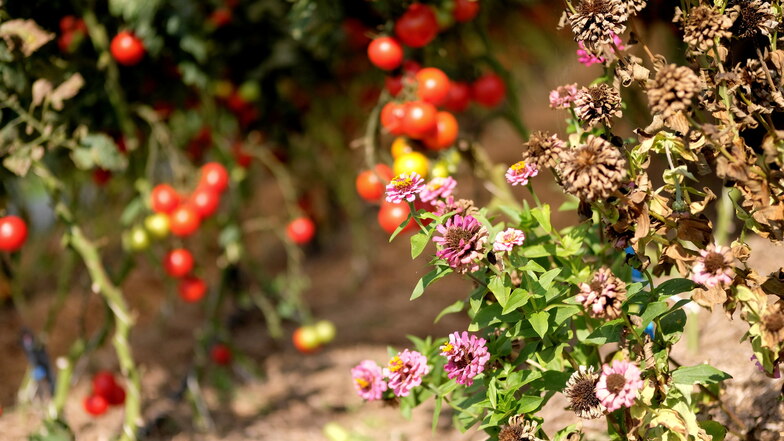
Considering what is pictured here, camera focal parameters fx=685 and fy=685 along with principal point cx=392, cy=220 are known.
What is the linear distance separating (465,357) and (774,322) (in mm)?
448

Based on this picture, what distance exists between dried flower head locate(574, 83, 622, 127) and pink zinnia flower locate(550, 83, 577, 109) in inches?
2.6

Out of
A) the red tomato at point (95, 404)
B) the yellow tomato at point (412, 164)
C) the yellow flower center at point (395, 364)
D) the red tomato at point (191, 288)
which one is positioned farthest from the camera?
the red tomato at point (191, 288)

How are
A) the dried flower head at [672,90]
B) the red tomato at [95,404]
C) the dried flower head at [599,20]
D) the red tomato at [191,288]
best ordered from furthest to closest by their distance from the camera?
the red tomato at [191,288] → the red tomato at [95,404] → the dried flower head at [599,20] → the dried flower head at [672,90]

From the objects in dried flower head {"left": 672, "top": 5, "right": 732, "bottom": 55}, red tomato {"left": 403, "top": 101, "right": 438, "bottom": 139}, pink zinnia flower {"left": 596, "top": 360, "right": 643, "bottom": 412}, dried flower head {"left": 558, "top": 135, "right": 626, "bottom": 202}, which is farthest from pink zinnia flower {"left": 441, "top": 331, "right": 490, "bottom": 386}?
red tomato {"left": 403, "top": 101, "right": 438, "bottom": 139}

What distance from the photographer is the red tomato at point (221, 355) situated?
2.37 m

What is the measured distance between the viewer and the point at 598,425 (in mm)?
1524

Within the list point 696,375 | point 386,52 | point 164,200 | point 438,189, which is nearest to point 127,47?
point 164,200

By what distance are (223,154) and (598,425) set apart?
4.89 ft

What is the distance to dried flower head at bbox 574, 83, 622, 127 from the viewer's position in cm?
105

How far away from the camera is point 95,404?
197 cm

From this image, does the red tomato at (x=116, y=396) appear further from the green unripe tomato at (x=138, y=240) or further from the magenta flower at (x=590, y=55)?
the magenta flower at (x=590, y=55)

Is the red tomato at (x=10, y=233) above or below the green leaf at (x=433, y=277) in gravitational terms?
below

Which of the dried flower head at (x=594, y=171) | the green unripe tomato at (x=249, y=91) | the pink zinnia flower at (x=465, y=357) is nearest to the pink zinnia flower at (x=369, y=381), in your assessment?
the pink zinnia flower at (x=465, y=357)

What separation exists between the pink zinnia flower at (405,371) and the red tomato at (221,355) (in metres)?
1.36
